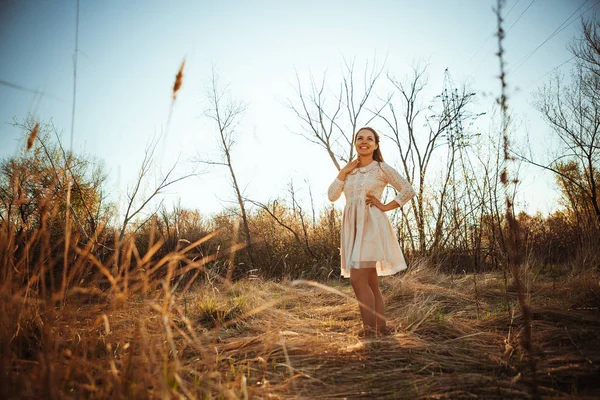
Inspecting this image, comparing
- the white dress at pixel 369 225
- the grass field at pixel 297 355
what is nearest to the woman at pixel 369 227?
the white dress at pixel 369 225

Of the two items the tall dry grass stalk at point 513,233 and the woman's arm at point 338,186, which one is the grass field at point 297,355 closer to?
the tall dry grass stalk at point 513,233

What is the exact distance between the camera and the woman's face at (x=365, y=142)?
2760 millimetres

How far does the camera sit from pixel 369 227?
8.42 ft

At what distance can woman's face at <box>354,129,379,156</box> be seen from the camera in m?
2.76

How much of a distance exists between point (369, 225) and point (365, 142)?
28.9 inches

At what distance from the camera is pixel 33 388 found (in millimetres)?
1040

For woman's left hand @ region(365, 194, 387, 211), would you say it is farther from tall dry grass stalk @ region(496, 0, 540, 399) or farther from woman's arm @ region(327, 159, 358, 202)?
tall dry grass stalk @ region(496, 0, 540, 399)

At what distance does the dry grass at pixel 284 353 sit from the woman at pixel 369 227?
0.34 metres

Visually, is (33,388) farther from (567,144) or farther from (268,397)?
(567,144)

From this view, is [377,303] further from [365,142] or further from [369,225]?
[365,142]

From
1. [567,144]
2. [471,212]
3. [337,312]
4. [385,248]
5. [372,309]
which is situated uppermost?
[567,144]

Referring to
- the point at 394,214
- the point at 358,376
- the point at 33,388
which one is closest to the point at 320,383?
the point at 358,376

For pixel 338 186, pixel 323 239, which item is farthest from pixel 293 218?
pixel 338 186

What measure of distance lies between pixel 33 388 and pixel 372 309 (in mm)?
2041
